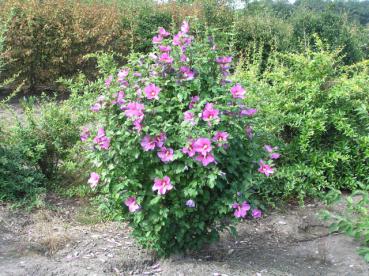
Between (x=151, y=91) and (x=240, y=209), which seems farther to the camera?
(x=240, y=209)

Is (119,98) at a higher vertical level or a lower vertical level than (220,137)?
higher

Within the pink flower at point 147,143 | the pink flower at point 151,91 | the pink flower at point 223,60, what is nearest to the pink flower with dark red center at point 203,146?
the pink flower at point 147,143

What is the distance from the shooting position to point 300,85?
4414 millimetres

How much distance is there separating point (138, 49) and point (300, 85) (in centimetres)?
560

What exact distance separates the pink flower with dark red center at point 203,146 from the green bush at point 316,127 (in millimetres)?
→ 1533

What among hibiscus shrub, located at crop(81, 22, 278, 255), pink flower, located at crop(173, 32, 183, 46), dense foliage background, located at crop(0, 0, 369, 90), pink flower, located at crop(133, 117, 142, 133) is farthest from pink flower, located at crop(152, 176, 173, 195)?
dense foliage background, located at crop(0, 0, 369, 90)

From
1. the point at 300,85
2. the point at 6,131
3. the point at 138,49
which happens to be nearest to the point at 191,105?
the point at 300,85

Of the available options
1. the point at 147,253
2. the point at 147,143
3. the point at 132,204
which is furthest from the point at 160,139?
the point at 147,253

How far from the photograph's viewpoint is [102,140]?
2.80 m

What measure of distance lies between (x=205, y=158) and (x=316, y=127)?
1.89 m

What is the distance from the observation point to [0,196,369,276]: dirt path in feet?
10.1

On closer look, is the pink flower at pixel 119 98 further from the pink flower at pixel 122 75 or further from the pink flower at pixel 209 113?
the pink flower at pixel 209 113

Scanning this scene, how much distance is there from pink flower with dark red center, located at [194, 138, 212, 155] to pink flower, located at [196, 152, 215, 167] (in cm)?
2

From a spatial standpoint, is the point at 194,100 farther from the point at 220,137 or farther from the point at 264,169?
the point at 264,169
